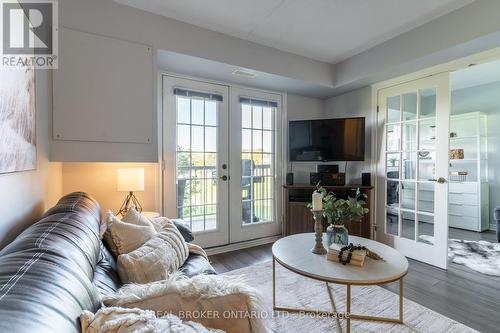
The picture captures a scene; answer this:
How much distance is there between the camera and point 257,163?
3.43 metres

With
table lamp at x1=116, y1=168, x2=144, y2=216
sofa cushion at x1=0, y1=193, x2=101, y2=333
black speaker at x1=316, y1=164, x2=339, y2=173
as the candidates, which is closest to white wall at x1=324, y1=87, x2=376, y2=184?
black speaker at x1=316, y1=164, x2=339, y2=173

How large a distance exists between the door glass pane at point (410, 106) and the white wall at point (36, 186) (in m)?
3.55

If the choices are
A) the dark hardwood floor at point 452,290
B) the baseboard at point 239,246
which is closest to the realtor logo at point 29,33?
the dark hardwood floor at point 452,290

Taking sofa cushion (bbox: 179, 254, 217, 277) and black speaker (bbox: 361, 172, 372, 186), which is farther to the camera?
black speaker (bbox: 361, 172, 372, 186)

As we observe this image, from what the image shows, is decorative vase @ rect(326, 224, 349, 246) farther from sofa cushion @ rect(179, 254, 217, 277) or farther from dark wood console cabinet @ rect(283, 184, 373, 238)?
dark wood console cabinet @ rect(283, 184, 373, 238)

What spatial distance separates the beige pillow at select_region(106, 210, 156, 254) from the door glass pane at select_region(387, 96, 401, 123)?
3082 mm

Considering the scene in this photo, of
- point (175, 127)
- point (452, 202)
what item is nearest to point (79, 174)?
point (175, 127)

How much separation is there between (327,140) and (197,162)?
1795 millimetres

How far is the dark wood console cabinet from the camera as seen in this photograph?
312 cm

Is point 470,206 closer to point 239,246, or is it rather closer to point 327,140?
point 327,140

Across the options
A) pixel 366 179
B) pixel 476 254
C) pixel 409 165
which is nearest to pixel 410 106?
pixel 409 165

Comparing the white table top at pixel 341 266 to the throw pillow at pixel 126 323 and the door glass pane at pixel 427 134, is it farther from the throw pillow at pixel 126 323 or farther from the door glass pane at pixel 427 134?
the door glass pane at pixel 427 134

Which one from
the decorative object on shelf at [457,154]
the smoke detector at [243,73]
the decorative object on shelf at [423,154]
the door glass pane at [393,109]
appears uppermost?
the smoke detector at [243,73]

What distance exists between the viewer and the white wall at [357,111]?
3.29 metres
